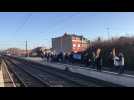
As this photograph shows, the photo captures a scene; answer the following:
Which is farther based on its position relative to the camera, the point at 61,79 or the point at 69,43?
the point at 61,79

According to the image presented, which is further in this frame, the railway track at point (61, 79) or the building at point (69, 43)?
the railway track at point (61, 79)

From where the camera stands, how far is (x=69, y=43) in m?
4.12

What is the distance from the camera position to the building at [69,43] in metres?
3.88

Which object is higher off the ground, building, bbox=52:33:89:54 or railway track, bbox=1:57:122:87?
building, bbox=52:33:89:54

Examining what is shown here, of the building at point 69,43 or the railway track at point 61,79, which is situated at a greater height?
the building at point 69,43

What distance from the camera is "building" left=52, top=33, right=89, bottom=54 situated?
3878 millimetres

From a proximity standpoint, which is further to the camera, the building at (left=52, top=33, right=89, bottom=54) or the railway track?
the railway track

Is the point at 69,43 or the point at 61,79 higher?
the point at 69,43

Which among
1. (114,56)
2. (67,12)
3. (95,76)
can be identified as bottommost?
(95,76)
